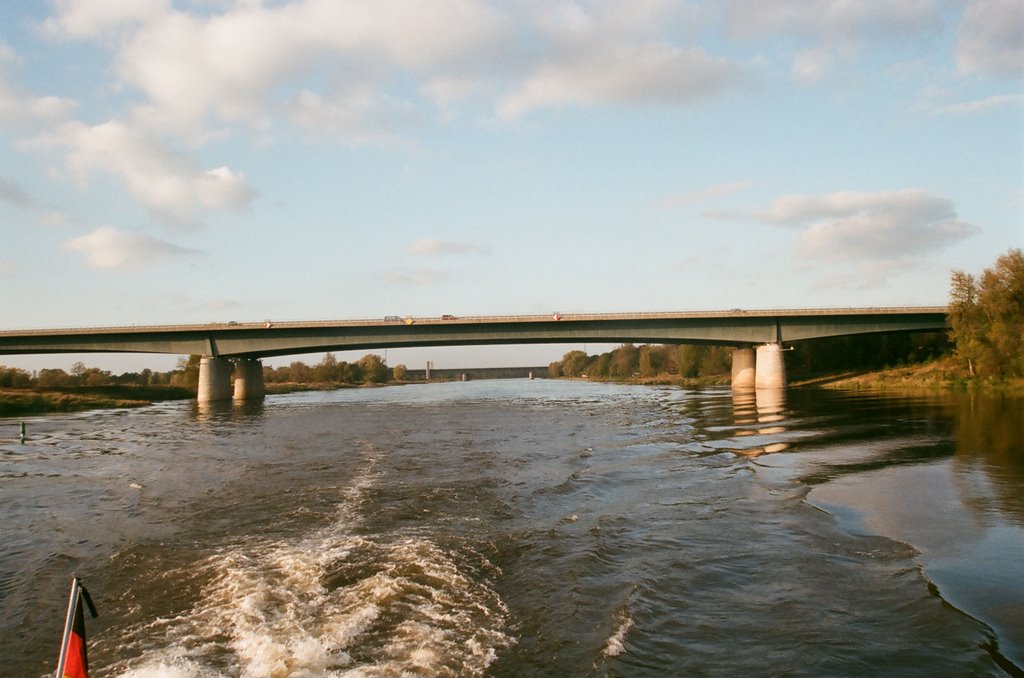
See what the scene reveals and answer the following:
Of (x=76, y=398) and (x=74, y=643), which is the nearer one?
→ (x=74, y=643)

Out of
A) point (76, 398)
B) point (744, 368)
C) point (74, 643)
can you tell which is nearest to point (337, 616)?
point (74, 643)

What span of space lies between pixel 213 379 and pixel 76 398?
60.1 ft

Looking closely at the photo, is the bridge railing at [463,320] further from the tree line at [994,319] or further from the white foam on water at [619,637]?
the white foam on water at [619,637]

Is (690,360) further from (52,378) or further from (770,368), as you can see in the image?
(52,378)

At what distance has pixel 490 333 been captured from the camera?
8619cm

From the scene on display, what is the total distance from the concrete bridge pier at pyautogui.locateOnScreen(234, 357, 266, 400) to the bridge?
4824 mm

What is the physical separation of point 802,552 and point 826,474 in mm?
9734

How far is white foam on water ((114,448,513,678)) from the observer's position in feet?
26.2

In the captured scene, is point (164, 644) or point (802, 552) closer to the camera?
point (164, 644)

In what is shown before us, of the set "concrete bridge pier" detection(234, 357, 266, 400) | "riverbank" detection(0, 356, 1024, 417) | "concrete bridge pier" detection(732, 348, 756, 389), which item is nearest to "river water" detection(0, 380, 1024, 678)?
"riverbank" detection(0, 356, 1024, 417)

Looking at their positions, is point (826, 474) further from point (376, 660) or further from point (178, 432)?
point (178, 432)

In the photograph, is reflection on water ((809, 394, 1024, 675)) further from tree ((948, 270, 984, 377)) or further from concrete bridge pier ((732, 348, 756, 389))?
concrete bridge pier ((732, 348, 756, 389))

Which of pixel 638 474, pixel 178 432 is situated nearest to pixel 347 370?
pixel 178 432

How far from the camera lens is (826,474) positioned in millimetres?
20484
